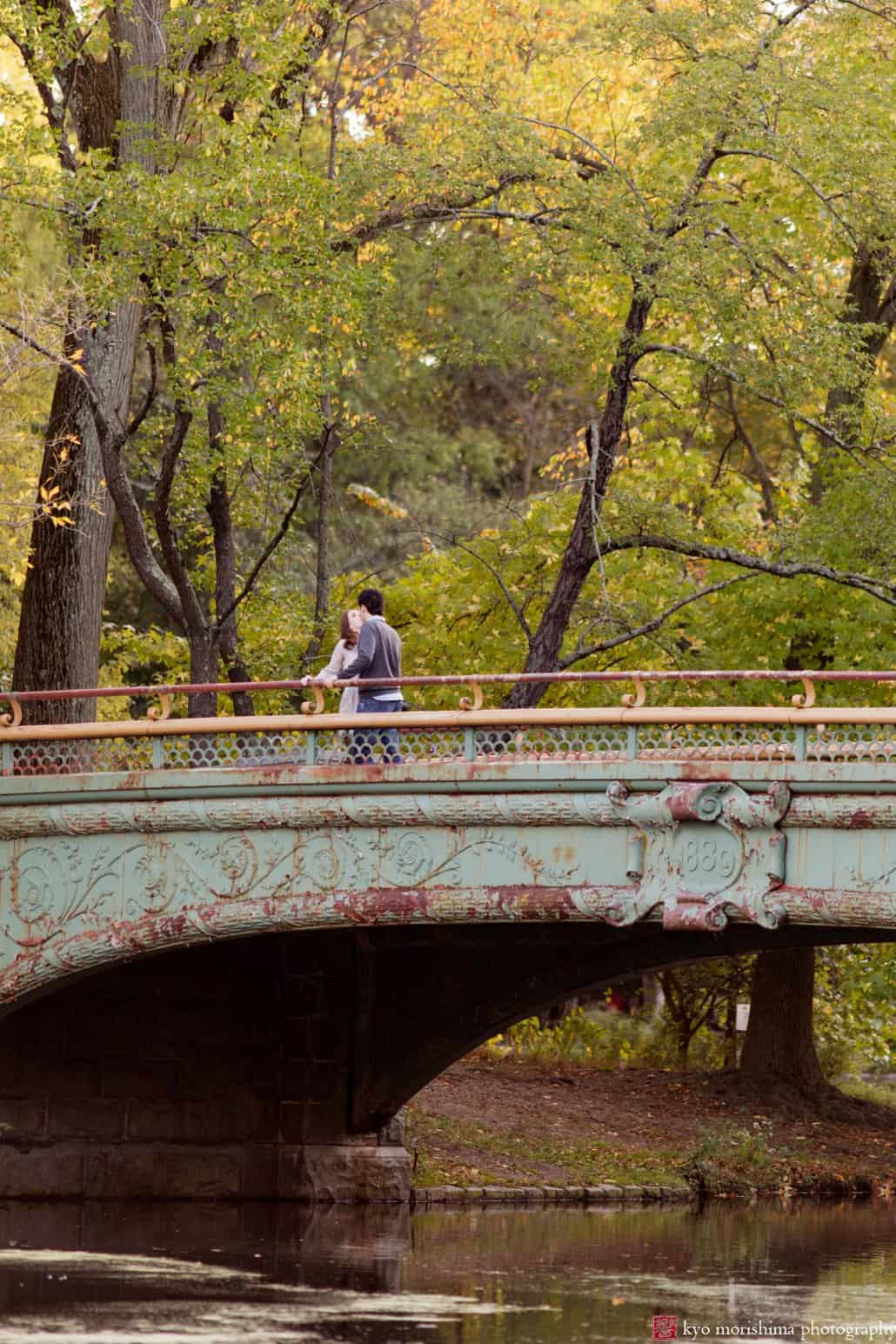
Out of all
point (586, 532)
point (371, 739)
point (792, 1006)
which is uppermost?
point (586, 532)

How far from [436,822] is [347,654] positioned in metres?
1.41

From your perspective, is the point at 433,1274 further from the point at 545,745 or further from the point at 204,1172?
the point at 204,1172

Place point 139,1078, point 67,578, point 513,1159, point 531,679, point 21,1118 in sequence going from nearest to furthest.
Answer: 1. point 531,679
2. point 21,1118
3. point 139,1078
4. point 67,578
5. point 513,1159

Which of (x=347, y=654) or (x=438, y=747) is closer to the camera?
(x=438, y=747)

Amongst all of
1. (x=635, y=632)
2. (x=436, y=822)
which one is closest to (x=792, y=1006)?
(x=635, y=632)

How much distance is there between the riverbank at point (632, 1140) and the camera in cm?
1995

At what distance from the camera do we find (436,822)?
48.1ft

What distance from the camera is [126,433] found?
1775cm

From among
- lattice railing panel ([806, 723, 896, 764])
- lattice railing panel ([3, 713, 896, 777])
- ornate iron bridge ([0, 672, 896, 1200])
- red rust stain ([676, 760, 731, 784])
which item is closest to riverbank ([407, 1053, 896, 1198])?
ornate iron bridge ([0, 672, 896, 1200])

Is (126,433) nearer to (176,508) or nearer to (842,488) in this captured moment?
(176,508)

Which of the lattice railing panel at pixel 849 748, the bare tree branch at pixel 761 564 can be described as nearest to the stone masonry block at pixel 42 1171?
the bare tree branch at pixel 761 564

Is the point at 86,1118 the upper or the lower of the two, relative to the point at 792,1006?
lower

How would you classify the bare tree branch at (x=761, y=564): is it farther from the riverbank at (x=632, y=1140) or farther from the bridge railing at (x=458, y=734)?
Answer: the riverbank at (x=632, y=1140)

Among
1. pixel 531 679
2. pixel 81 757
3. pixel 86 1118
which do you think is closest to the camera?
pixel 531 679
